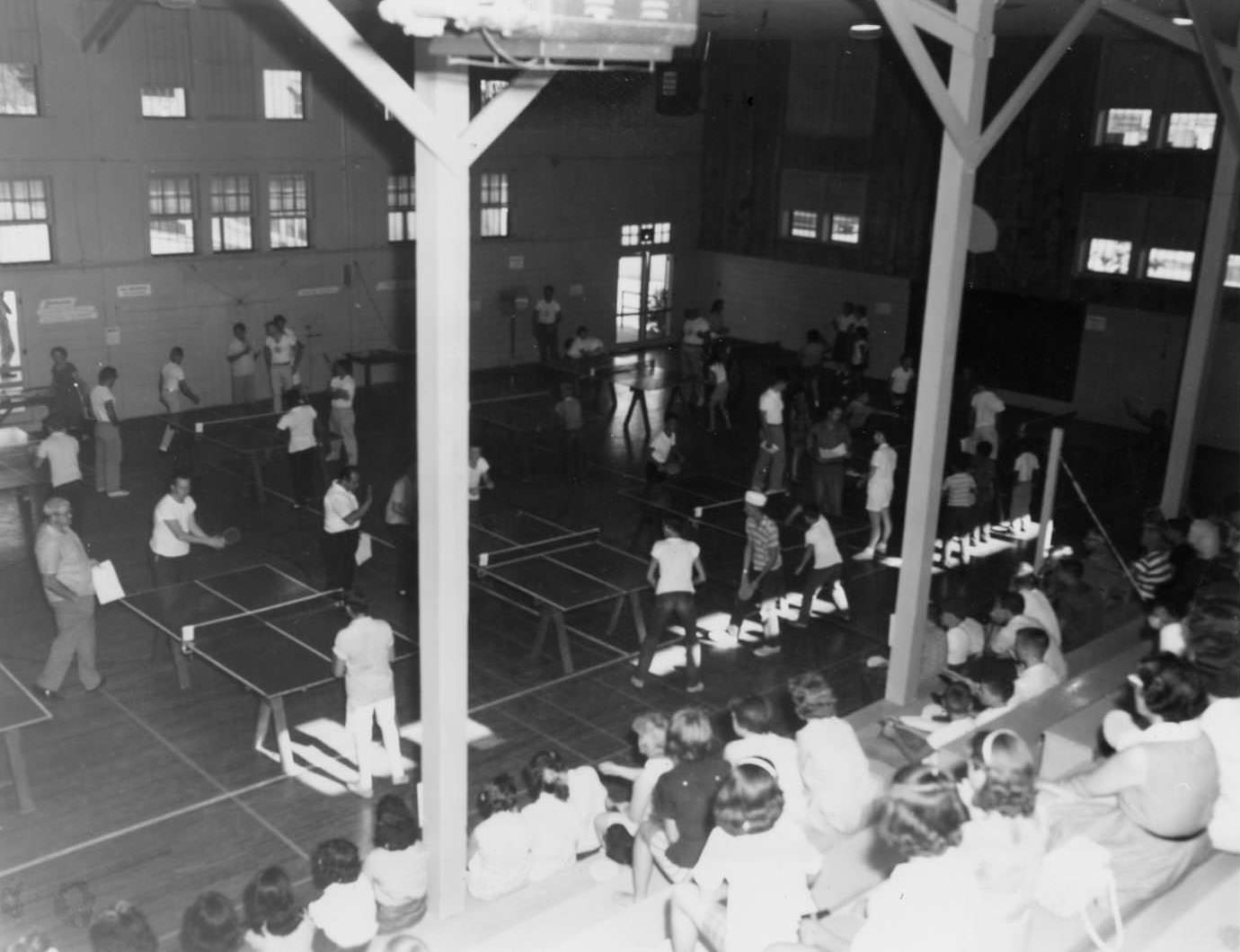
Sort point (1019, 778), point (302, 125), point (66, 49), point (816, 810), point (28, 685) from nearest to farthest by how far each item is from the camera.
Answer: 1. point (1019, 778)
2. point (816, 810)
3. point (28, 685)
4. point (66, 49)
5. point (302, 125)

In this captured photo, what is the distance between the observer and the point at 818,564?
450 inches

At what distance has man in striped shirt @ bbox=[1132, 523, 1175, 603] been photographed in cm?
1032

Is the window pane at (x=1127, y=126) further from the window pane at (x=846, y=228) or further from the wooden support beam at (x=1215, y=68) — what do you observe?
the wooden support beam at (x=1215, y=68)

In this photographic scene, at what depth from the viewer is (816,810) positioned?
6.04m

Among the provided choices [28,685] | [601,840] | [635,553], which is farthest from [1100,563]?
[28,685]

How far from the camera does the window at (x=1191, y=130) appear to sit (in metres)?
18.6

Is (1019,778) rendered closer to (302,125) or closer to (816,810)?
(816,810)

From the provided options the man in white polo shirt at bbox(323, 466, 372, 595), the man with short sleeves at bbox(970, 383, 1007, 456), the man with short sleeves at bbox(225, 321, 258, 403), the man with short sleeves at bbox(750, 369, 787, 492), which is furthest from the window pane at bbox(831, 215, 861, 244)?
the man in white polo shirt at bbox(323, 466, 372, 595)

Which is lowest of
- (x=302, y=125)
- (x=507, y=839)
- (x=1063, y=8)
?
(x=507, y=839)

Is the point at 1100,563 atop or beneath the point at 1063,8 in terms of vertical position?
beneath

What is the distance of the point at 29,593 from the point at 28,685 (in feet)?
7.23

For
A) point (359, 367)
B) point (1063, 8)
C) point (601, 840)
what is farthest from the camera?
point (359, 367)

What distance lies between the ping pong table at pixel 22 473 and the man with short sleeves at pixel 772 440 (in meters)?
7.81

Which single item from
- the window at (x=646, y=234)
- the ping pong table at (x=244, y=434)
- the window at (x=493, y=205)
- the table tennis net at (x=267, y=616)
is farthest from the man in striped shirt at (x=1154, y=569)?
the window at (x=646, y=234)
